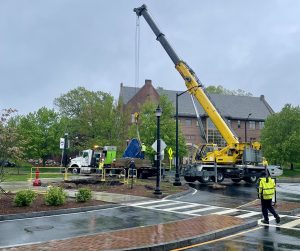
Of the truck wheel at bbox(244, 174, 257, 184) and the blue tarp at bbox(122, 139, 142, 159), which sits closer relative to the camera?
the truck wheel at bbox(244, 174, 257, 184)

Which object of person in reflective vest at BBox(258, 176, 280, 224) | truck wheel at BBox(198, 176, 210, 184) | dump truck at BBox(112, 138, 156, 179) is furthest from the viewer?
dump truck at BBox(112, 138, 156, 179)

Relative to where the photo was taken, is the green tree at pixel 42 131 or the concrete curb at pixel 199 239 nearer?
the concrete curb at pixel 199 239

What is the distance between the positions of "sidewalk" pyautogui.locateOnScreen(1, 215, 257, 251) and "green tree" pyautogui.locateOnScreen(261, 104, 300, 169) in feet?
144

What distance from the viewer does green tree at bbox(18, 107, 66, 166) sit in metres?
52.4

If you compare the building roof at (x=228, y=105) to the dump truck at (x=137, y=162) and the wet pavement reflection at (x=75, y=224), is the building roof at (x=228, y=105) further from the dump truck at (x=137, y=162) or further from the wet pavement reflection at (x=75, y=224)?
the wet pavement reflection at (x=75, y=224)

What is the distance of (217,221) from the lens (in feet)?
39.0

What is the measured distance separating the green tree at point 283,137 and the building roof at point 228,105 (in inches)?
489

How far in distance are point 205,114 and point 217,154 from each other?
120 feet

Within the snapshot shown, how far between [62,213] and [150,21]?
22.5m

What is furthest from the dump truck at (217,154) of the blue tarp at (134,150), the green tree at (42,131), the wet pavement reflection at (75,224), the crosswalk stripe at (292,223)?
the green tree at (42,131)

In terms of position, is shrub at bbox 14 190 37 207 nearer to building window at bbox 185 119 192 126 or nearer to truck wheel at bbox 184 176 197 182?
truck wheel at bbox 184 176 197 182

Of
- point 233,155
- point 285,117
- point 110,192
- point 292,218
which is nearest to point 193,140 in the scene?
point 285,117

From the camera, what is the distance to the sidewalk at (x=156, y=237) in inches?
323

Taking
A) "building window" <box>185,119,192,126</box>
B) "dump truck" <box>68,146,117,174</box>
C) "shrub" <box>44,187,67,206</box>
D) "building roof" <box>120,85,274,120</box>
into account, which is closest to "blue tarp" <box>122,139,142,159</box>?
"dump truck" <box>68,146,117,174</box>
